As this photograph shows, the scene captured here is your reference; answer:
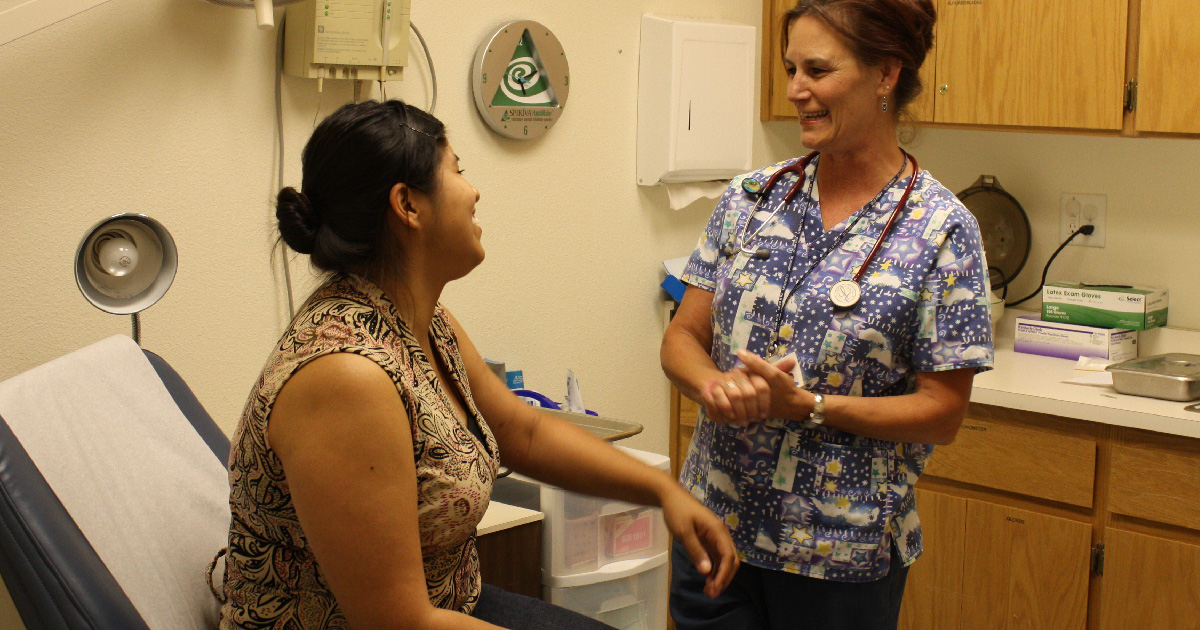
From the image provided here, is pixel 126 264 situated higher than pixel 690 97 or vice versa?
pixel 690 97

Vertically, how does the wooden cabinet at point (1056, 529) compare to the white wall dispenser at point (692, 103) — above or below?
below

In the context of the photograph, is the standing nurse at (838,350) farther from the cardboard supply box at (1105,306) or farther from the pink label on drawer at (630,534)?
the cardboard supply box at (1105,306)

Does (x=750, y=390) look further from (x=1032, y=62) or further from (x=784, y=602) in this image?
(x=1032, y=62)

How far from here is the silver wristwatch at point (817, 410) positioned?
1.38 m

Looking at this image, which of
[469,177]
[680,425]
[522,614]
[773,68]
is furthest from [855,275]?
[773,68]

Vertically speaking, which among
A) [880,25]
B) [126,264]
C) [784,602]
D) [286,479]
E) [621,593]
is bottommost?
[621,593]

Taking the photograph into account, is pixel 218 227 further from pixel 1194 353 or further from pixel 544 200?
pixel 1194 353

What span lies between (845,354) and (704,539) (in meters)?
0.31

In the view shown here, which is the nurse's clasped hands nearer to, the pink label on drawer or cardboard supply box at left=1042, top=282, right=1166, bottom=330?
the pink label on drawer

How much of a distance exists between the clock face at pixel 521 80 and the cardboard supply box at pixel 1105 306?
137 centimetres

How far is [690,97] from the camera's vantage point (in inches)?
106

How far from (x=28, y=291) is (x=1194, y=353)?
256 centimetres

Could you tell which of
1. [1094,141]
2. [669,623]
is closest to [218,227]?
[669,623]

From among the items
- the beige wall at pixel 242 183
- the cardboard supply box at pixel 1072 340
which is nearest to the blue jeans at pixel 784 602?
the beige wall at pixel 242 183
